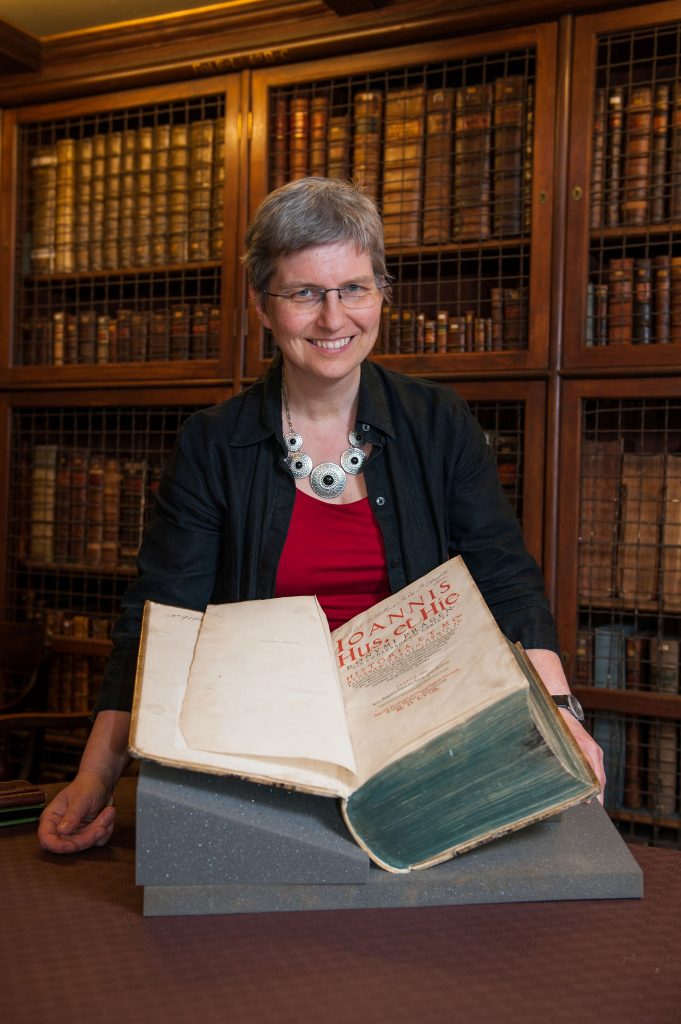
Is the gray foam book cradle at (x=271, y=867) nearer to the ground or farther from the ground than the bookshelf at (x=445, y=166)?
nearer to the ground

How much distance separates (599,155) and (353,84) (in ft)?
2.39

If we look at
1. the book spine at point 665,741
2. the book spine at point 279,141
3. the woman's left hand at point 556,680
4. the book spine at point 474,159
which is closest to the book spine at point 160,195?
the book spine at point 279,141

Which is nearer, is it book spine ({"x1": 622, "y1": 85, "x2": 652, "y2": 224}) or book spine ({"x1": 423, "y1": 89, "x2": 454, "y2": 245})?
book spine ({"x1": 622, "y1": 85, "x2": 652, "y2": 224})

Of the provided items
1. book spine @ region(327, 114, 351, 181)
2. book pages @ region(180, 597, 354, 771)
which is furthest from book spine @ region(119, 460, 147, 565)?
book pages @ region(180, 597, 354, 771)

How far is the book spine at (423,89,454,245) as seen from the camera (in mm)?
2490

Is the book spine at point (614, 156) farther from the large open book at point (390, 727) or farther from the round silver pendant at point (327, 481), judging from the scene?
the large open book at point (390, 727)

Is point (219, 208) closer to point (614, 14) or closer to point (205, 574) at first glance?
point (614, 14)

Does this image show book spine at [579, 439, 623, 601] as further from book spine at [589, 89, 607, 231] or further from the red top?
the red top

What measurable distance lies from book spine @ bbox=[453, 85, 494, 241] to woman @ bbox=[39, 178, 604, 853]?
112 centimetres

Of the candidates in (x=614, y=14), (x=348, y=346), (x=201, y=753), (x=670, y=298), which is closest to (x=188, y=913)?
(x=201, y=753)

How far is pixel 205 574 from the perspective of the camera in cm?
135

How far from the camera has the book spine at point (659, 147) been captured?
2.31 metres

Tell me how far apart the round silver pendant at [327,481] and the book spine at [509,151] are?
49.3 inches

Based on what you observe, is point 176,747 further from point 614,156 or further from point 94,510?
point 94,510
